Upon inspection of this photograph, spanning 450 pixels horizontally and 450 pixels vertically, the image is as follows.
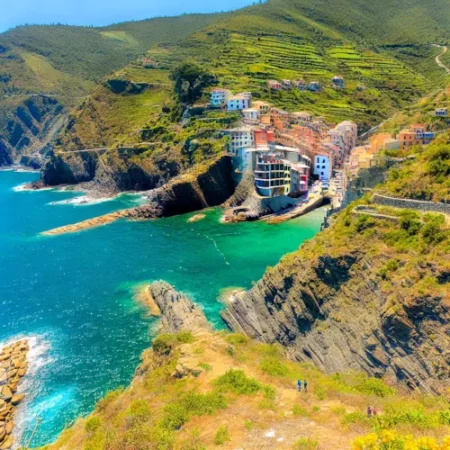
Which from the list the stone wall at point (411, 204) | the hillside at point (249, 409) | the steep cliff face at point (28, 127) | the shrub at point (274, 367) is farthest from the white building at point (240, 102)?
the steep cliff face at point (28, 127)

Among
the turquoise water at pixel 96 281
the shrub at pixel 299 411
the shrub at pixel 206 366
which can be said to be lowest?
the turquoise water at pixel 96 281

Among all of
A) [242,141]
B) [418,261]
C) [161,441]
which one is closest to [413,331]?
[418,261]

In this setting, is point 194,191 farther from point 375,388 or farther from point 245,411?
point 245,411

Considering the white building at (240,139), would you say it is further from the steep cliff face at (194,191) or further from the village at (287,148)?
the steep cliff face at (194,191)

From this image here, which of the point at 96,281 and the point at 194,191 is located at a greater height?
the point at 194,191

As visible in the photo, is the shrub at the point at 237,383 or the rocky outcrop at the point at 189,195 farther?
the rocky outcrop at the point at 189,195

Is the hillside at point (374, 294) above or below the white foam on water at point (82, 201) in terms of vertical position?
above

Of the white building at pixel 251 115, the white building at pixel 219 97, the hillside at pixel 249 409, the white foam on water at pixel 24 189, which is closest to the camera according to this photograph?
the hillside at pixel 249 409

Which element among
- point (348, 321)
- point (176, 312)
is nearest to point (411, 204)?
point (348, 321)
